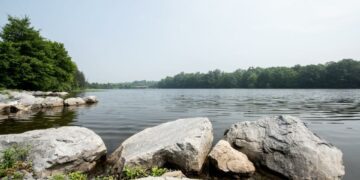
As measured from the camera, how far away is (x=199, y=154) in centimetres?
697

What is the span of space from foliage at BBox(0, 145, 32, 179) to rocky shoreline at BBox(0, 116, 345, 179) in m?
0.19

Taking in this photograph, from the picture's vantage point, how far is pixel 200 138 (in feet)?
23.7

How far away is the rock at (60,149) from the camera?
665 cm

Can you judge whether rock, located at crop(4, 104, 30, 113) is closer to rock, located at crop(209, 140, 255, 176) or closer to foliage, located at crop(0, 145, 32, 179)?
foliage, located at crop(0, 145, 32, 179)

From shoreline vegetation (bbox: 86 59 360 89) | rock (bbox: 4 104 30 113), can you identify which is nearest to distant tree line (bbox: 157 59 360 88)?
shoreline vegetation (bbox: 86 59 360 89)

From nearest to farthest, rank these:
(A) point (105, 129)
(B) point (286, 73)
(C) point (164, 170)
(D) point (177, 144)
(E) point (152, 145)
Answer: (C) point (164, 170) < (D) point (177, 144) < (E) point (152, 145) < (A) point (105, 129) < (B) point (286, 73)

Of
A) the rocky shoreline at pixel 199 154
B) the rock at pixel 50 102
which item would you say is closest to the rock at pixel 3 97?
the rock at pixel 50 102

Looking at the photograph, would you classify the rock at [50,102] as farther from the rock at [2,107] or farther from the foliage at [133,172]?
the foliage at [133,172]

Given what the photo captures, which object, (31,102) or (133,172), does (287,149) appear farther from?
(31,102)

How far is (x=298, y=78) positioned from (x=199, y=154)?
113m

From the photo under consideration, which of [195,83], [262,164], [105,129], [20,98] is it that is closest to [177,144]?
[262,164]

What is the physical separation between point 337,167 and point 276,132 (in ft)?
5.96

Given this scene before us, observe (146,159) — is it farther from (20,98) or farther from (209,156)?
(20,98)

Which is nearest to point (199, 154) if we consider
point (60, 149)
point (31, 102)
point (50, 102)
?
point (60, 149)
